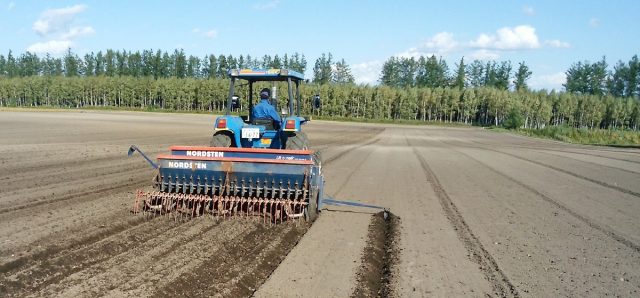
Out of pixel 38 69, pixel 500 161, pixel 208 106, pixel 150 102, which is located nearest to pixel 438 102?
pixel 208 106

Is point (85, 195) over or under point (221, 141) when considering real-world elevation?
under

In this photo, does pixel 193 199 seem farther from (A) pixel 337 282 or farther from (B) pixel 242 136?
(A) pixel 337 282

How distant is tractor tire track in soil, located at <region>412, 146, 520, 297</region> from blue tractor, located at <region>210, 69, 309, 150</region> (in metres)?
2.77

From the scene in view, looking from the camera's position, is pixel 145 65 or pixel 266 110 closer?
pixel 266 110

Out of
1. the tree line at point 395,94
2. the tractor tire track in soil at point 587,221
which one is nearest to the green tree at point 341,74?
the tree line at point 395,94

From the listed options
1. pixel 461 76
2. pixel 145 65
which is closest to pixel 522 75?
pixel 461 76

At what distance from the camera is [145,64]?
441 ft

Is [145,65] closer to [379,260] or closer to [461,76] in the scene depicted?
[461,76]

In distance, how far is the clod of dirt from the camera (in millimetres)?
4921

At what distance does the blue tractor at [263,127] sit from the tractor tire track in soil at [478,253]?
9.08 ft

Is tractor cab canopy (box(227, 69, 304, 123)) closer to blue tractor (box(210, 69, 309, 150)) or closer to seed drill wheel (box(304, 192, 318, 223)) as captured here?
blue tractor (box(210, 69, 309, 150))

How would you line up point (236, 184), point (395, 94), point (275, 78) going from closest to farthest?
point (236, 184)
point (275, 78)
point (395, 94)

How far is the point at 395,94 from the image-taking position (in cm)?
9275

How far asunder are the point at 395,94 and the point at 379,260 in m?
88.4
